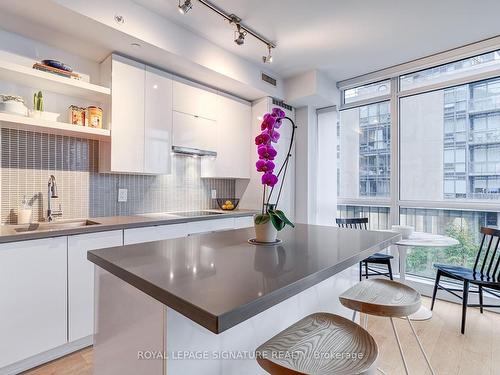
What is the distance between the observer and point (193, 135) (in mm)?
3062

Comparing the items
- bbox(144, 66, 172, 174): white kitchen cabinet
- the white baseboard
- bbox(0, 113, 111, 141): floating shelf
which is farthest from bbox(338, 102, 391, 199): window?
the white baseboard

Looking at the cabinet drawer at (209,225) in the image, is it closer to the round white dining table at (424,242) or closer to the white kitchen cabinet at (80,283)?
the white kitchen cabinet at (80,283)

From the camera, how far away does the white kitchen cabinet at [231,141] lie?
335cm

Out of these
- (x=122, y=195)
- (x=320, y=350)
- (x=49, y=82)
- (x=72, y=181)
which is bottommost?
(x=320, y=350)

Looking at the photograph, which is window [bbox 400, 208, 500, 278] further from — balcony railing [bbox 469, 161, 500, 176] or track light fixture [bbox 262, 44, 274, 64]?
track light fixture [bbox 262, 44, 274, 64]

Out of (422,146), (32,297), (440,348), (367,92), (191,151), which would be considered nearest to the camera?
(32,297)

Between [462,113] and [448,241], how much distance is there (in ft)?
4.96

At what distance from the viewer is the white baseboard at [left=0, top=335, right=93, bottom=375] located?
173 centimetres

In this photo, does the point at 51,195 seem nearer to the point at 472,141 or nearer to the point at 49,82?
the point at 49,82

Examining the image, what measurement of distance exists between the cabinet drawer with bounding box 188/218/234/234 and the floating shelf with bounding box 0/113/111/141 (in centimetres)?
109

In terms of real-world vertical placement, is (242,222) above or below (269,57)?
below

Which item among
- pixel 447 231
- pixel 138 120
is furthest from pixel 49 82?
pixel 447 231

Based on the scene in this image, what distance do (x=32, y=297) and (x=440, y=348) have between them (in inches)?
112

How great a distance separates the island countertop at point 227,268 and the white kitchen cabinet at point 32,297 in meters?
0.99
